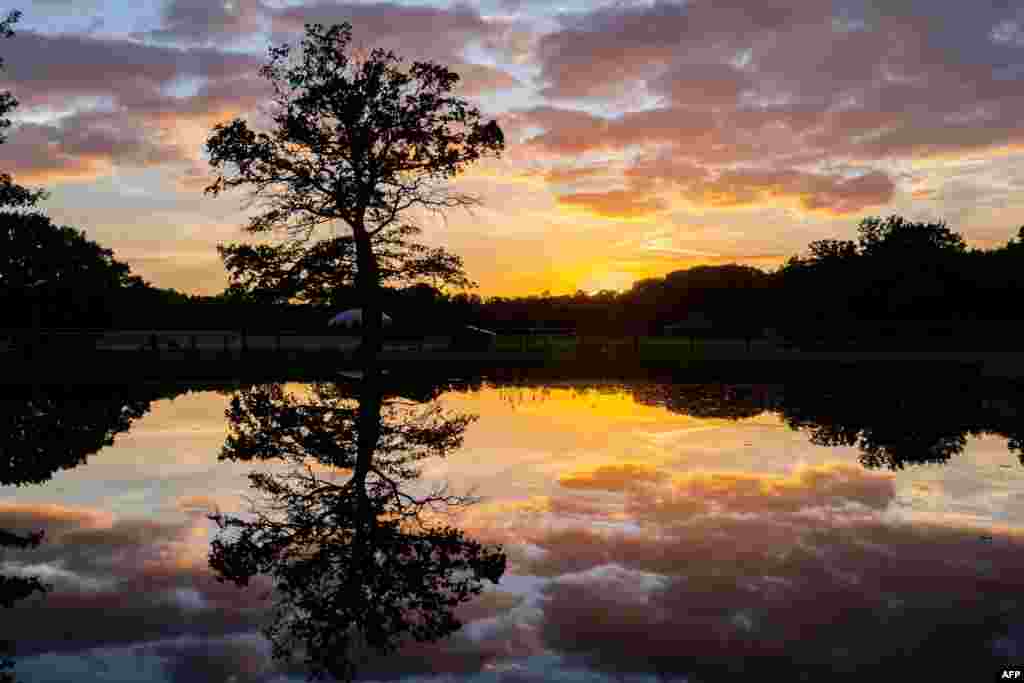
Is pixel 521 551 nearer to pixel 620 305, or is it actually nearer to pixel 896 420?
pixel 896 420

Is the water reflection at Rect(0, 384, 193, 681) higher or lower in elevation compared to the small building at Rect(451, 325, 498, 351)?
lower

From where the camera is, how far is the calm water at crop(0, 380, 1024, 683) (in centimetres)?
455

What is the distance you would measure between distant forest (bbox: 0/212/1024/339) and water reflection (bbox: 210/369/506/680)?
780 inches

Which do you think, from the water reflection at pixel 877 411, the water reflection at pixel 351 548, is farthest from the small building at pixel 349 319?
the water reflection at pixel 351 548

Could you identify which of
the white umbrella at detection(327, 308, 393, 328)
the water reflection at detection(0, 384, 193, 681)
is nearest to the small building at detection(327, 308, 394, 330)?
the white umbrella at detection(327, 308, 393, 328)

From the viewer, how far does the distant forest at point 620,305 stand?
3975 cm

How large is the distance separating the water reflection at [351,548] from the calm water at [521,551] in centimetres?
3

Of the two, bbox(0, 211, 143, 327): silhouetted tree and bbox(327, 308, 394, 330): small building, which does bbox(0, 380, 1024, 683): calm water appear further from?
bbox(327, 308, 394, 330): small building

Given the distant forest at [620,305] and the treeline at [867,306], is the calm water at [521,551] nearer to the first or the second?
the distant forest at [620,305]

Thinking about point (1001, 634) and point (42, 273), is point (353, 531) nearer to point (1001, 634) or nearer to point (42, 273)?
point (1001, 634)

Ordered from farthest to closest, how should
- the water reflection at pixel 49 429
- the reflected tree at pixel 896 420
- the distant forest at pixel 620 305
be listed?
the distant forest at pixel 620 305
the reflected tree at pixel 896 420
the water reflection at pixel 49 429

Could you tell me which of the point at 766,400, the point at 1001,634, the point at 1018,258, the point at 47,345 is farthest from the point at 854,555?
the point at 1018,258

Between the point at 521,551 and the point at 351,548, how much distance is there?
1.32 metres

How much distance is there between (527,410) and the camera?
17312mm
